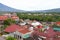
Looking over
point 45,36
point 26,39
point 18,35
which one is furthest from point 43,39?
point 18,35

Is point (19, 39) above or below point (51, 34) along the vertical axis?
below

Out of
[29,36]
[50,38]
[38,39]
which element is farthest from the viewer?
[29,36]

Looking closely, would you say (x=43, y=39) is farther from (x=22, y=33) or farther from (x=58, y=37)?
(x=22, y=33)

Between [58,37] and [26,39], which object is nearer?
[58,37]

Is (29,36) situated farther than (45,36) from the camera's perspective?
Yes

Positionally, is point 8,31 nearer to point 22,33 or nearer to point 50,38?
point 22,33

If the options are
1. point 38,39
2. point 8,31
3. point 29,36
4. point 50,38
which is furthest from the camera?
point 8,31

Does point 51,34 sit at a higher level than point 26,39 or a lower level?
higher

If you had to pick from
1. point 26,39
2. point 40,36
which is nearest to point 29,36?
point 26,39

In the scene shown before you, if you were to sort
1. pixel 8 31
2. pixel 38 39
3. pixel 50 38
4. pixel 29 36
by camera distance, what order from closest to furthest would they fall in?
pixel 50 38 < pixel 38 39 < pixel 29 36 < pixel 8 31
